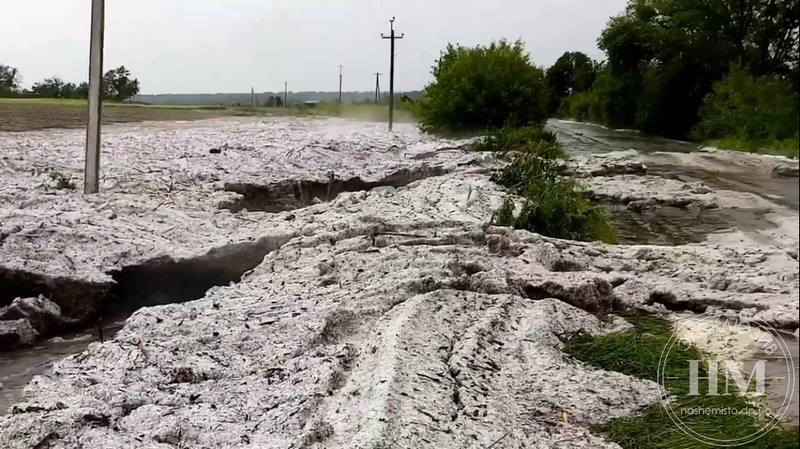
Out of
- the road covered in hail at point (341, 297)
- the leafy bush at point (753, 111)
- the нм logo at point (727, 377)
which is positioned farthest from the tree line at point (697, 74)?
the нм logo at point (727, 377)

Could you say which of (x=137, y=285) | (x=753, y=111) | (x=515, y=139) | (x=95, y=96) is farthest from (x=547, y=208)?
(x=515, y=139)

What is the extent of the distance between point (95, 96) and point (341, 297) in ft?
12.9

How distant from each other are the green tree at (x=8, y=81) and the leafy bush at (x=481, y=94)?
5.85 meters

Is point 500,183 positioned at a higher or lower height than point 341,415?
higher

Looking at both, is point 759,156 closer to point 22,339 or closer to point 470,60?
point 22,339

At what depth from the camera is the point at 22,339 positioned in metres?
3.94

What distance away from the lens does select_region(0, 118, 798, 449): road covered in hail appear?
2359 millimetres

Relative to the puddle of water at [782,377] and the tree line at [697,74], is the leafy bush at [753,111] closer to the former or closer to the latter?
the tree line at [697,74]

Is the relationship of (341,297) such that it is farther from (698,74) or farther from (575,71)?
(575,71)

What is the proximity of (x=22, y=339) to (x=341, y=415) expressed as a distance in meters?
2.40

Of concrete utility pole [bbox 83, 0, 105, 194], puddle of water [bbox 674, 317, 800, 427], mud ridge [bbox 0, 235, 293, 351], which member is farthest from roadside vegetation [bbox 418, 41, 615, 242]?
puddle of water [bbox 674, 317, 800, 427]

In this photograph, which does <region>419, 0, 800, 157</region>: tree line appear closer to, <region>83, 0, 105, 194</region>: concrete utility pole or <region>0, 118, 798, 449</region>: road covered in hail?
<region>0, 118, 798, 449</region>: road covered in hail

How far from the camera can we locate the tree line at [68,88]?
20.7 ft

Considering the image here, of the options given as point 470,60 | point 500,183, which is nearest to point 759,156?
point 500,183
